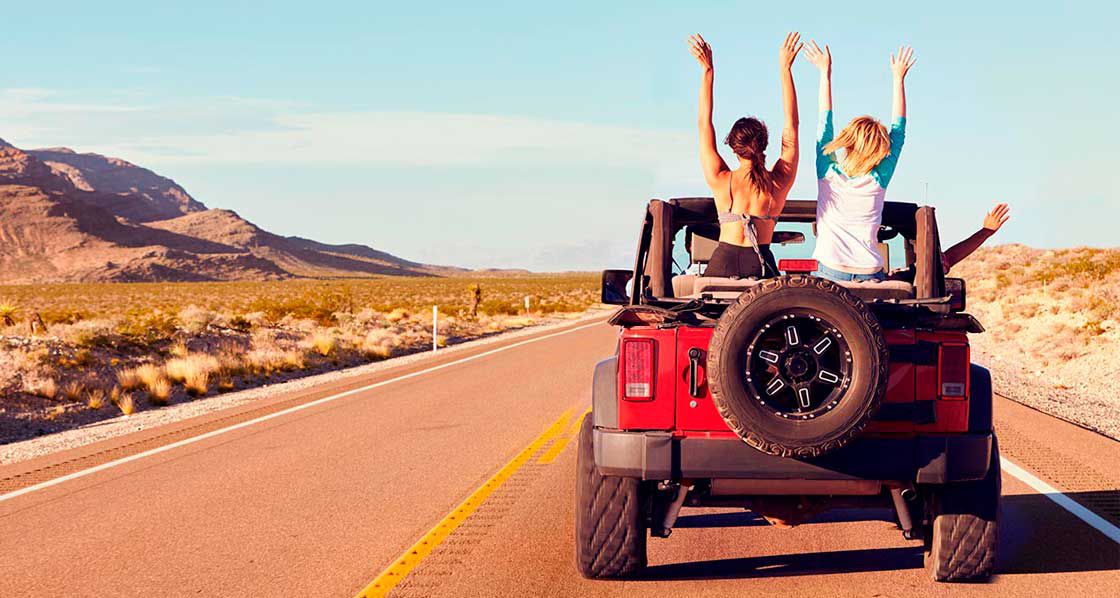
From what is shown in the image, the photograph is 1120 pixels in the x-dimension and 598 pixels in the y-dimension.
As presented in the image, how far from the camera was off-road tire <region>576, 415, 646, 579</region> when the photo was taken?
5508 millimetres

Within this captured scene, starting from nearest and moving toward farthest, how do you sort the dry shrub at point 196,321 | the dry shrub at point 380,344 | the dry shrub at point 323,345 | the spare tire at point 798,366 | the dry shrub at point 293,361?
the spare tire at point 798,366 < the dry shrub at point 293,361 < the dry shrub at point 323,345 < the dry shrub at point 380,344 < the dry shrub at point 196,321

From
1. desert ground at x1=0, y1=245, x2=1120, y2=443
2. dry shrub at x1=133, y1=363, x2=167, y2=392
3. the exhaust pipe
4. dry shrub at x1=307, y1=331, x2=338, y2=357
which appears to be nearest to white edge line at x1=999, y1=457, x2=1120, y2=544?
the exhaust pipe

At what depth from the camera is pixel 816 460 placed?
4.98 metres

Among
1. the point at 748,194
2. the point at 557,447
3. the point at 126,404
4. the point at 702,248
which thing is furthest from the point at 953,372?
the point at 126,404

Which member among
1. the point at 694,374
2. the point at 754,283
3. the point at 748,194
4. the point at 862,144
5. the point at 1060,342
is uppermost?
the point at 862,144

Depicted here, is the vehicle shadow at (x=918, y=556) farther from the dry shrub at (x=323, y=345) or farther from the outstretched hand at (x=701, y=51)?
the dry shrub at (x=323, y=345)

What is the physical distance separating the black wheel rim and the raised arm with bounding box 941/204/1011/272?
1.54 m

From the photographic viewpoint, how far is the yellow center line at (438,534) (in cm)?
565

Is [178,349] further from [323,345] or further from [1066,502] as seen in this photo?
[1066,502]

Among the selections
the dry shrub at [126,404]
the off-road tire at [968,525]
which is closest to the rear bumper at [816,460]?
the off-road tire at [968,525]

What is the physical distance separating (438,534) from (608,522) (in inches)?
64.7

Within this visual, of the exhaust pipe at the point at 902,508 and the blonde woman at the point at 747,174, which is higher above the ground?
the blonde woman at the point at 747,174

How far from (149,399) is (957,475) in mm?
13721

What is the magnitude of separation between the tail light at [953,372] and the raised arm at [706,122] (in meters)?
1.48
